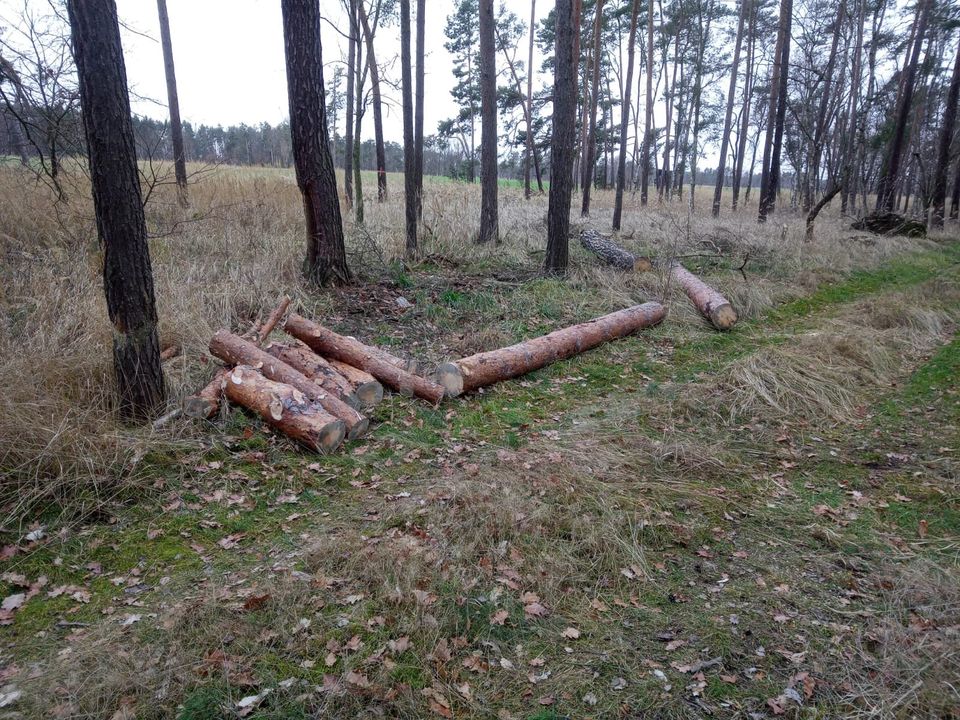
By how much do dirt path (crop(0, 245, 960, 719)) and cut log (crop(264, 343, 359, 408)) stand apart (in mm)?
484

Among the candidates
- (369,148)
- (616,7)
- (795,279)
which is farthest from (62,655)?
(369,148)

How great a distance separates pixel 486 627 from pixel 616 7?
27334mm

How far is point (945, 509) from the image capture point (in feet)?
13.4

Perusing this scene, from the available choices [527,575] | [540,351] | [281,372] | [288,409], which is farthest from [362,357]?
[527,575]

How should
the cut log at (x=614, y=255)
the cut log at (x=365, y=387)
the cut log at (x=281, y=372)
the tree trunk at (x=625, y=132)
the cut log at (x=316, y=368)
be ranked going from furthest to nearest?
1. the tree trunk at (x=625, y=132)
2. the cut log at (x=614, y=255)
3. the cut log at (x=365, y=387)
4. the cut log at (x=316, y=368)
5. the cut log at (x=281, y=372)

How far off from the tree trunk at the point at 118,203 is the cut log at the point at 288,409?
0.61 metres

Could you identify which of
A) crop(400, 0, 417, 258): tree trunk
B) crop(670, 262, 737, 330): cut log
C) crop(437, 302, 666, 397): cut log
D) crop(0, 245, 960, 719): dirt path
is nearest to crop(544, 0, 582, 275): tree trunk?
crop(670, 262, 737, 330): cut log

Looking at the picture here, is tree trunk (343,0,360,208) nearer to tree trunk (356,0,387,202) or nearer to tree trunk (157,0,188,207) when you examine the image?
tree trunk (356,0,387,202)

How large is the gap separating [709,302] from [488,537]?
6.46m

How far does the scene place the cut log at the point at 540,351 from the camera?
19.6ft

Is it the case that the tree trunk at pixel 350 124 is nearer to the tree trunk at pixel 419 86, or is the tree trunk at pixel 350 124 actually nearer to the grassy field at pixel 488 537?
the tree trunk at pixel 419 86

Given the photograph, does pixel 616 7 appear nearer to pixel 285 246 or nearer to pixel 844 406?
pixel 285 246

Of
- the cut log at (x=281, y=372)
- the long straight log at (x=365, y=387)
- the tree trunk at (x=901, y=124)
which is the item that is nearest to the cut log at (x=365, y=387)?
the long straight log at (x=365, y=387)

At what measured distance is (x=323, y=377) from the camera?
215 inches
